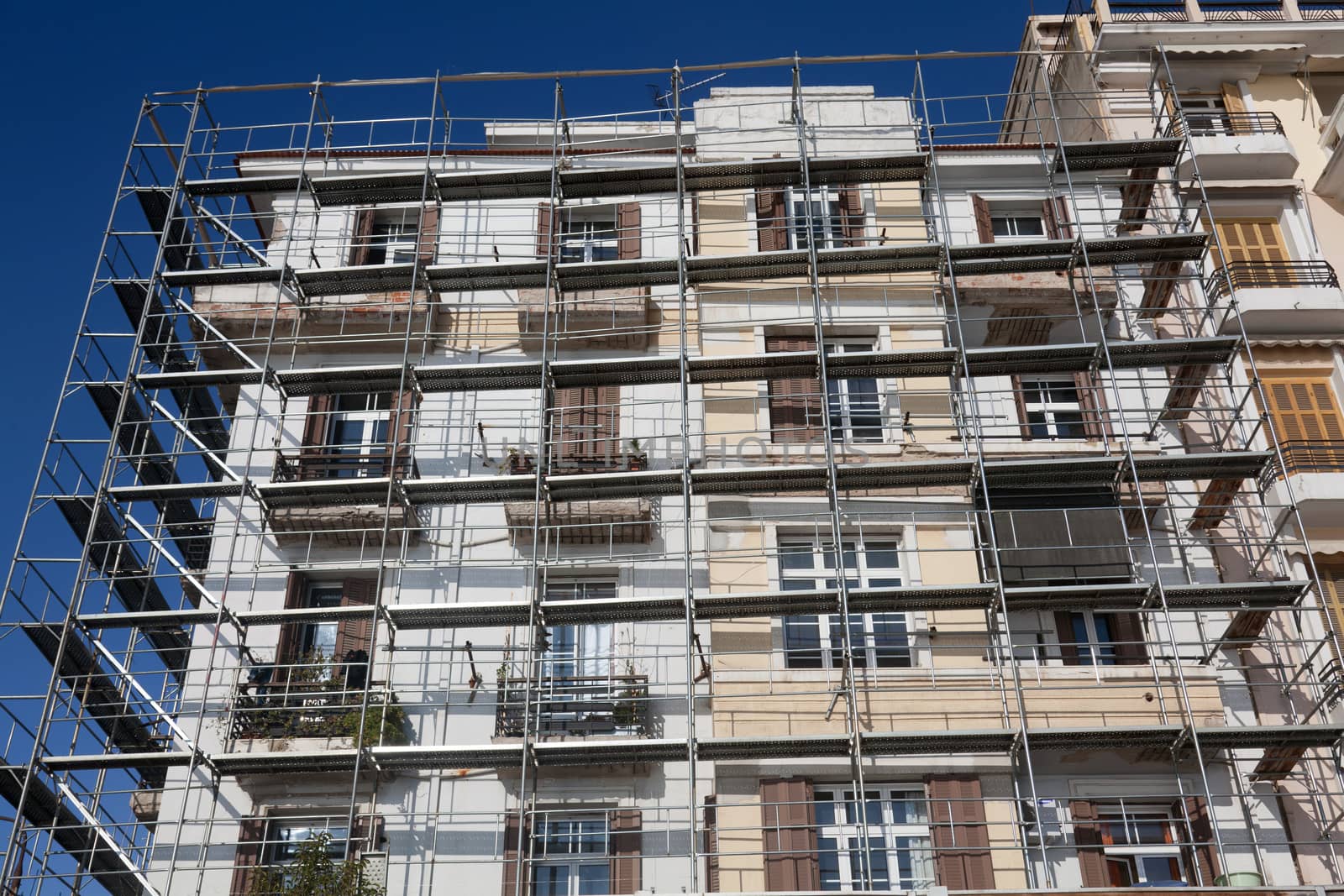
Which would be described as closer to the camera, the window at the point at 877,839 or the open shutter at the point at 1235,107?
the window at the point at 877,839

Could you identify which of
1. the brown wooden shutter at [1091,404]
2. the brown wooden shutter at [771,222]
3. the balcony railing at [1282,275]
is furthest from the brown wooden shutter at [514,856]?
the balcony railing at [1282,275]

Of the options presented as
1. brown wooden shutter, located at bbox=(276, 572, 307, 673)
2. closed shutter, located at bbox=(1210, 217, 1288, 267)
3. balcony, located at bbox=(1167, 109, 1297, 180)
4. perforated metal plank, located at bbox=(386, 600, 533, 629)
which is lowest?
perforated metal plank, located at bbox=(386, 600, 533, 629)

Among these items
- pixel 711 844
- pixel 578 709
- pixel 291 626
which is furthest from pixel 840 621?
pixel 291 626

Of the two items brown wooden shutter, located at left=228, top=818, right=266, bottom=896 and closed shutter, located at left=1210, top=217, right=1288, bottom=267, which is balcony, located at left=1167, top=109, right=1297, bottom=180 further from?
brown wooden shutter, located at left=228, top=818, right=266, bottom=896

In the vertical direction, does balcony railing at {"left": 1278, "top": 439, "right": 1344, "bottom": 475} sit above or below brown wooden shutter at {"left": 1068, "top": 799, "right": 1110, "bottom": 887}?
above

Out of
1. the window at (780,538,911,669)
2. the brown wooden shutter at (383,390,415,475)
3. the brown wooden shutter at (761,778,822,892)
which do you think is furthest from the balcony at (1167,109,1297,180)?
the brown wooden shutter at (383,390,415,475)

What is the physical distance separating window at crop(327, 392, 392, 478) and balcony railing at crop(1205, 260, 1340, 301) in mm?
13593

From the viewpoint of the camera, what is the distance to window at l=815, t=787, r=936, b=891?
1778 cm

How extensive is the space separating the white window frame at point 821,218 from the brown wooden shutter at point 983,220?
7.30 ft

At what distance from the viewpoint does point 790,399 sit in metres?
22.0

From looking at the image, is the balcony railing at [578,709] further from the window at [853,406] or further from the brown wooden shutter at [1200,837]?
the brown wooden shutter at [1200,837]

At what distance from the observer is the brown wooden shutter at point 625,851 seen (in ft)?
58.5

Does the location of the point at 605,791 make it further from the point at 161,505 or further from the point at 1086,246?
the point at 1086,246

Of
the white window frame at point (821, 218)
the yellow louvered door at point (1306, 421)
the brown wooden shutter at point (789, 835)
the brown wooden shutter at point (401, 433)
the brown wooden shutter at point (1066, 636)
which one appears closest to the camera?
the brown wooden shutter at point (789, 835)
